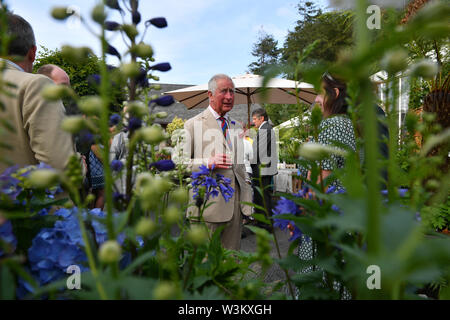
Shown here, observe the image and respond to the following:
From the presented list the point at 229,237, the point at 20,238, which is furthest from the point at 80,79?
the point at 20,238

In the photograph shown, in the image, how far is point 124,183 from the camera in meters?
0.62

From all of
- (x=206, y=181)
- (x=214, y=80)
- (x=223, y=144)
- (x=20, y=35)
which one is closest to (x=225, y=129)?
(x=223, y=144)

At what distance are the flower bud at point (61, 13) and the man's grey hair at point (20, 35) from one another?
1.16 metres

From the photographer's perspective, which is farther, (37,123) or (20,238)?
(37,123)

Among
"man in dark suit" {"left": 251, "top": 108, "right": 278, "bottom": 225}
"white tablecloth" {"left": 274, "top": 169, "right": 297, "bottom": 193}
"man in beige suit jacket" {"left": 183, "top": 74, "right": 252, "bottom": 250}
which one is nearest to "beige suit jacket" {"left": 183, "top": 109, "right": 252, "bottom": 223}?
"man in beige suit jacket" {"left": 183, "top": 74, "right": 252, "bottom": 250}

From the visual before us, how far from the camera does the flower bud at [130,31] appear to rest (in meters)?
0.60

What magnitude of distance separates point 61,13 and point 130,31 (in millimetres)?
128

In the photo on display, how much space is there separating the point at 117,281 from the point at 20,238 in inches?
16.1

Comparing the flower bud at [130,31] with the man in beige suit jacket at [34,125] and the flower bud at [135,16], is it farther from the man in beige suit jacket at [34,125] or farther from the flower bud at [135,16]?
the man in beige suit jacket at [34,125]

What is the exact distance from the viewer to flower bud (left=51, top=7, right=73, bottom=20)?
0.58 metres

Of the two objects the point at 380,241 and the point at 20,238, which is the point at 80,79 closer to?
the point at 20,238

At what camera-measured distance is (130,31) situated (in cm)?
60

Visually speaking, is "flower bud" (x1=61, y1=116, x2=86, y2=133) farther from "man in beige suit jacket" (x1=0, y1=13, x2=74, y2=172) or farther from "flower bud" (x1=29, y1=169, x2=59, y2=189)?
"man in beige suit jacket" (x1=0, y1=13, x2=74, y2=172)

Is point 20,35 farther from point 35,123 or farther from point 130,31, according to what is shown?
point 130,31
